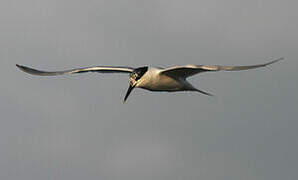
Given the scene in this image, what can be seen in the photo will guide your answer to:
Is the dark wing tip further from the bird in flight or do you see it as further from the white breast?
the white breast

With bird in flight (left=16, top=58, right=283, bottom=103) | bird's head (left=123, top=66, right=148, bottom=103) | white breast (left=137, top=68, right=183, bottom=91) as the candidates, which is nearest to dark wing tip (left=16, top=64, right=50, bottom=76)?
bird in flight (left=16, top=58, right=283, bottom=103)

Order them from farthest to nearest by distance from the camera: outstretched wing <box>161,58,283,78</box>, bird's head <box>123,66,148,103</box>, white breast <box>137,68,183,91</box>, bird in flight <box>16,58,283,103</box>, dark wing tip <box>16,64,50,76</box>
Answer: dark wing tip <box>16,64,50,76</box> < bird's head <box>123,66,148,103</box> < white breast <box>137,68,183,91</box> < bird in flight <box>16,58,283,103</box> < outstretched wing <box>161,58,283,78</box>

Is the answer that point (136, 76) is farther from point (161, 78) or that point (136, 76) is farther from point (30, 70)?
point (30, 70)

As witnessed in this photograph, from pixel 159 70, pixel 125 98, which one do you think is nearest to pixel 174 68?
pixel 159 70

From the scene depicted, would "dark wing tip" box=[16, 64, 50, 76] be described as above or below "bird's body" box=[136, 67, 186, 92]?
above

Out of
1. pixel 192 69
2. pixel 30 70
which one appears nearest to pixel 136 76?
pixel 192 69

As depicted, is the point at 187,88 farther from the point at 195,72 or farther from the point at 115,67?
the point at 115,67

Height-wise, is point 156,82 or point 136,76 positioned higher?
point 136,76

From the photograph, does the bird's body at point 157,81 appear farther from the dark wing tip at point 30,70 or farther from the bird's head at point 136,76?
the dark wing tip at point 30,70

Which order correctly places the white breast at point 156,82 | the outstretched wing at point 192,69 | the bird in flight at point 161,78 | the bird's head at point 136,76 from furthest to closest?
1. the bird's head at point 136,76
2. the white breast at point 156,82
3. the bird in flight at point 161,78
4. the outstretched wing at point 192,69

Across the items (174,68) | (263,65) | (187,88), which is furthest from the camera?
(187,88)

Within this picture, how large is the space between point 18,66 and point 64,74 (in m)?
2.90

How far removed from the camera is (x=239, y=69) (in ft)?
100.0

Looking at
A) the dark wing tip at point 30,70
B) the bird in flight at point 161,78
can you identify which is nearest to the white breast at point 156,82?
the bird in flight at point 161,78
